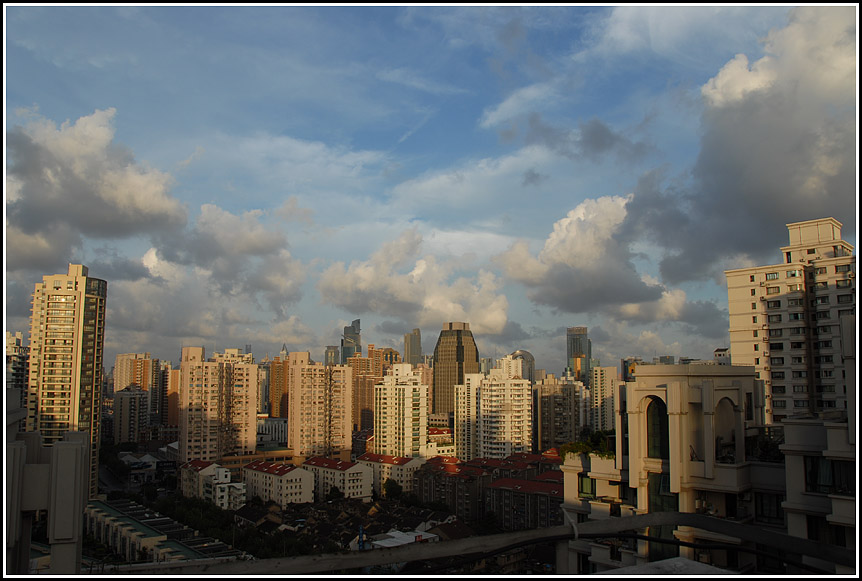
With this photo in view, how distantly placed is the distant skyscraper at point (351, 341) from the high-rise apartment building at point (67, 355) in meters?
61.2

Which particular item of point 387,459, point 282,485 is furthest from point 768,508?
point 387,459

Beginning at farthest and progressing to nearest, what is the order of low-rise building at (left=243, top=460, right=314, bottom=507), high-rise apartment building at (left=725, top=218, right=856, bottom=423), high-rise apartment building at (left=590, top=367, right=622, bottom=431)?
high-rise apartment building at (left=590, top=367, right=622, bottom=431)
low-rise building at (left=243, top=460, right=314, bottom=507)
high-rise apartment building at (left=725, top=218, right=856, bottom=423)

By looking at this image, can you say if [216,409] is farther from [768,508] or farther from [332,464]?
[768,508]

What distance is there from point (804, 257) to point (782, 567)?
875 centimetres

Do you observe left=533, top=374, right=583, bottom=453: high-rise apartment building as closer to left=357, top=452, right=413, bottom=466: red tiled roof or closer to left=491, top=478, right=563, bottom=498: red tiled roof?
left=357, top=452, right=413, bottom=466: red tiled roof

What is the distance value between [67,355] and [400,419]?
1445cm

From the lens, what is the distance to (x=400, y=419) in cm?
2908

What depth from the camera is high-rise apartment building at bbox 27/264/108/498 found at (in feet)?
64.9

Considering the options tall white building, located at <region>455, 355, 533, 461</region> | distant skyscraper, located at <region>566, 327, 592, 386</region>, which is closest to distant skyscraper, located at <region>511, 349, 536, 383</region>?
distant skyscraper, located at <region>566, 327, 592, 386</region>

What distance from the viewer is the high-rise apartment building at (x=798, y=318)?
9.46 metres

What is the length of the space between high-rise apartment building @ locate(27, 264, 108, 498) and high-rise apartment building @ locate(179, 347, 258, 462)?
20.4 feet

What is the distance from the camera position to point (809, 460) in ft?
10.7

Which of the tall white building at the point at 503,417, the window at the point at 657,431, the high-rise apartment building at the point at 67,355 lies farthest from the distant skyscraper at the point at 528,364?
the window at the point at 657,431

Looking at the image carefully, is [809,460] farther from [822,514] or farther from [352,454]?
[352,454]
